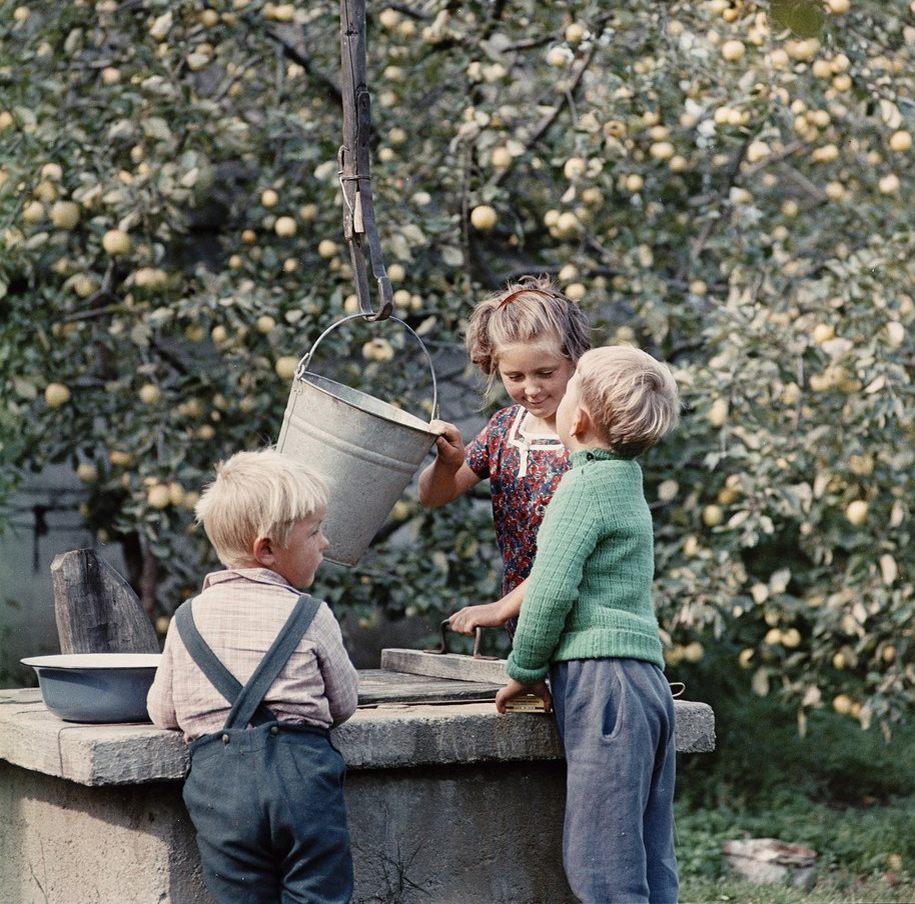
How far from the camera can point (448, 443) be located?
116 inches

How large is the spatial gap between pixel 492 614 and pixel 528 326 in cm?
57

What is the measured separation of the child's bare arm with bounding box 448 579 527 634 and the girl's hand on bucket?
30 centimetres

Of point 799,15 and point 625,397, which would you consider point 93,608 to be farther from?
point 799,15

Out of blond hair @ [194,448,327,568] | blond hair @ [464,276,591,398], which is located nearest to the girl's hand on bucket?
blond hair @ [464,276,591,398]

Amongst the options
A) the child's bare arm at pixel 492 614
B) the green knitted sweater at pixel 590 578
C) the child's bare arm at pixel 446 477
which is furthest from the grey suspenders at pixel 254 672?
the child's bare arm at pixel 446 477

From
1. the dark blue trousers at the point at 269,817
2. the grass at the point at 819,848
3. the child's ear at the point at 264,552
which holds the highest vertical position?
the child's ear at the point at 264,552

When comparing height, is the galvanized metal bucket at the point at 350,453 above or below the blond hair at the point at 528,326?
below

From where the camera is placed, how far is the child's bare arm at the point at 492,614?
275 centimetres

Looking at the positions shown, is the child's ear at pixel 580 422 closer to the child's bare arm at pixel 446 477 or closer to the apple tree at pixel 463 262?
the child's bare arm at pixel 446 477

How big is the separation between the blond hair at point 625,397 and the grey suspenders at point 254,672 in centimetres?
61

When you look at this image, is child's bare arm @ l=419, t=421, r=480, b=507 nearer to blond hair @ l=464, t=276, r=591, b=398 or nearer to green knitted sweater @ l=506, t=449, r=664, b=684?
blond hair @ l=464, t=276, r=591, b=398

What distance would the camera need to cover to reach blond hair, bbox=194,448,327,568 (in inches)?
92.9

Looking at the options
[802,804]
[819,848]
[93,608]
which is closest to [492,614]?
[93,608]

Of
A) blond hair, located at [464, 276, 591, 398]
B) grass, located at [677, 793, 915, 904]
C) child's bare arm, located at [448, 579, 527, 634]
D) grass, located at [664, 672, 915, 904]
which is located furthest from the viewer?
grass, located at [664, 672, 915, 904]
